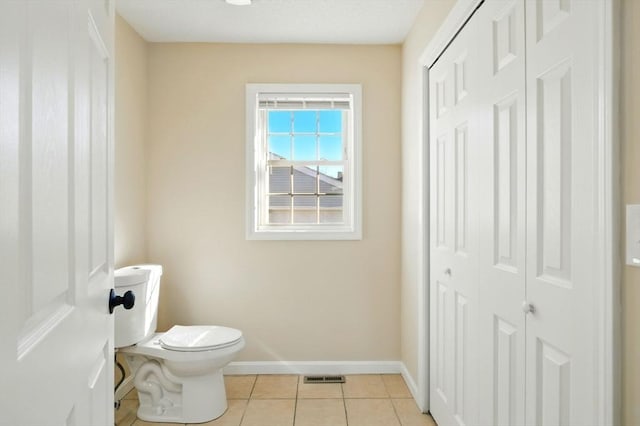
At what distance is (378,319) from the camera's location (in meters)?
3.25

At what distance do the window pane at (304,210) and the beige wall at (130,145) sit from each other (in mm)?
1121

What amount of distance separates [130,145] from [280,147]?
3.54 feet

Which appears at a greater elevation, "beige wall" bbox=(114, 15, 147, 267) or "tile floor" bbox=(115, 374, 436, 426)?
"beige wall" bbox=(114, 15, 147, 267)

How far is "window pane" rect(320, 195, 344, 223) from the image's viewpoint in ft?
11.0

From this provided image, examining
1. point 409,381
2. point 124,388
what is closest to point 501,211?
point 409,381

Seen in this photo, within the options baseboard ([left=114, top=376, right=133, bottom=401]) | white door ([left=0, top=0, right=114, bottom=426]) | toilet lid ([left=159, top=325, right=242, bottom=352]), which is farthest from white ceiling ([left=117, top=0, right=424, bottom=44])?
baseboard ([left=114, top=376, right=133, bottom=401])

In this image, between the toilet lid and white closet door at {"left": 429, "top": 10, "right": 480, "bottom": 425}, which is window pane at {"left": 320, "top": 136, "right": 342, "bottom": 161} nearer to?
white closet door at {"left": 429, "top": 10, "right": 480, "bottom": 425}

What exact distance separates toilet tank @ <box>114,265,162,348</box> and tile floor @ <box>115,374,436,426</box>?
1.60 ft

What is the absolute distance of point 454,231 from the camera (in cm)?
213

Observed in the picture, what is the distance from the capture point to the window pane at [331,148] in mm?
3373

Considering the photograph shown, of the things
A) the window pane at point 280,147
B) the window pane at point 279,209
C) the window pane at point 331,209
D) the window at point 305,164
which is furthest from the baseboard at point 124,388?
the window pane at point 280,147

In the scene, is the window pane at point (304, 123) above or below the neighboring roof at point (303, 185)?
above

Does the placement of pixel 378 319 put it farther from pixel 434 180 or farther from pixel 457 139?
pixel 457 139

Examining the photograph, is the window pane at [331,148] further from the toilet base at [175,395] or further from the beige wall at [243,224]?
the toilet base at [175,395]
